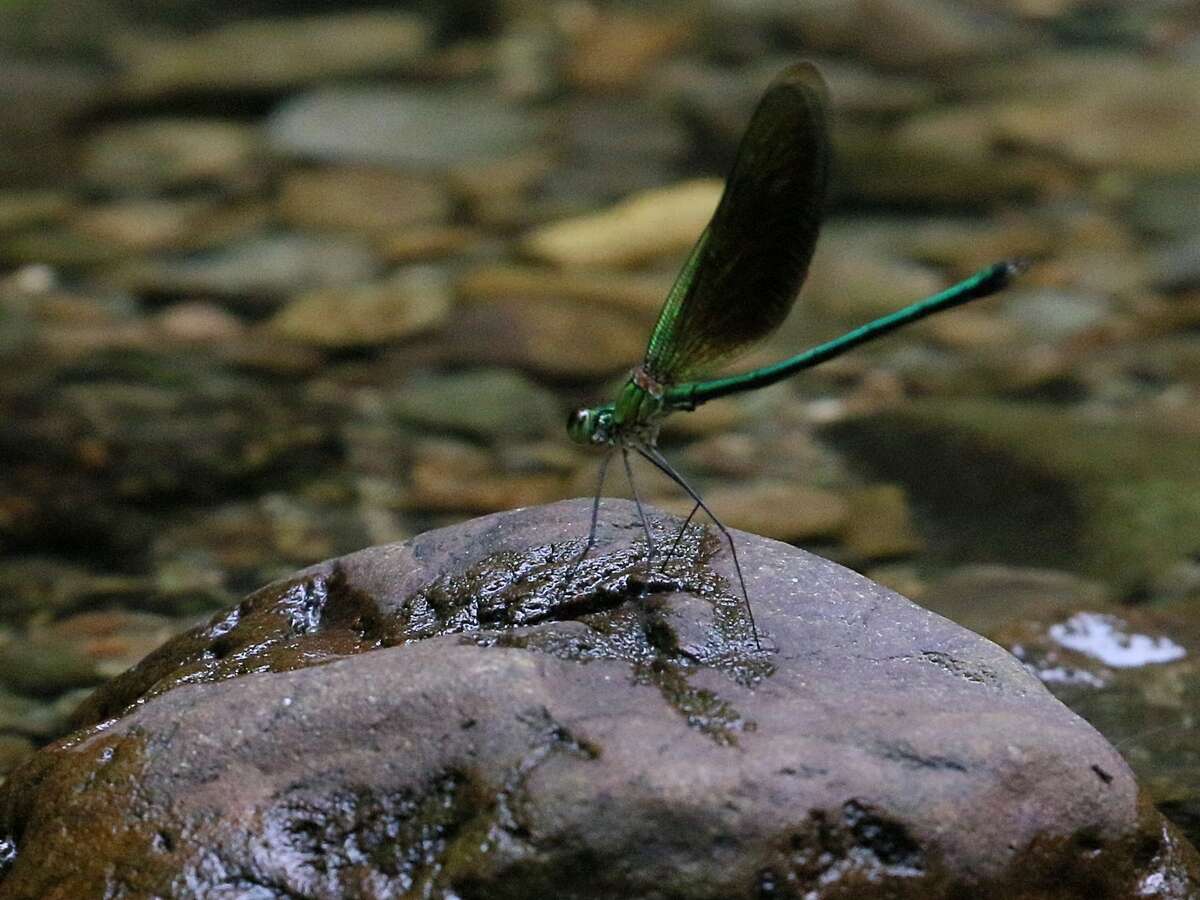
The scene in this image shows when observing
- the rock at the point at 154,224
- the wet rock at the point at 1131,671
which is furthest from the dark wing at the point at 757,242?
the rock at the point at 154,224

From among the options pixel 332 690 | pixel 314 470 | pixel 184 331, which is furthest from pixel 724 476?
pixel 332 690

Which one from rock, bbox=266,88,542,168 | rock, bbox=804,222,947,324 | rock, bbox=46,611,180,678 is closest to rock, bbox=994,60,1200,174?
rock, bbox=804,222,947,324

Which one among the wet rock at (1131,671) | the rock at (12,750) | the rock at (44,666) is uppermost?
the wet rock at (1131,671)

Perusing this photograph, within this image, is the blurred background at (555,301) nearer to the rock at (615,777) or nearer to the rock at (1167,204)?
the rock at (1167,204)

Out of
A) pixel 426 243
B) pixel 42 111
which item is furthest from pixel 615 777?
pixel 42 111

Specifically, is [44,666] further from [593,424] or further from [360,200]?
[360,200]

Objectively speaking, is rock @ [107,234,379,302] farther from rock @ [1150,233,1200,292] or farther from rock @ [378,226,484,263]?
rock @ [1150,233,1200,292]

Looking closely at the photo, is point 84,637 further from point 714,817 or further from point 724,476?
point 714,817

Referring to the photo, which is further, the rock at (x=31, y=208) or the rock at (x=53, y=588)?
the rock at (x=31, y=208)
